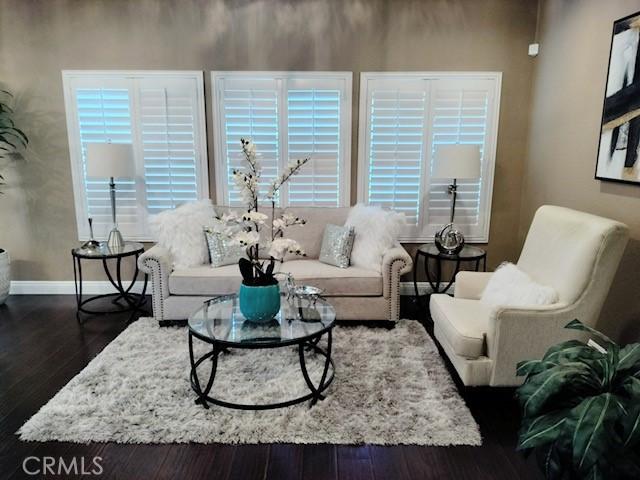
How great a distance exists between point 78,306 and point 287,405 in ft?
8.46

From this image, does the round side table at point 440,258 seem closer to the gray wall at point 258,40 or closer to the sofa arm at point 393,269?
the sofa arm at point 393,269

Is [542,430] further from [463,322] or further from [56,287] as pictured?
[56,287]

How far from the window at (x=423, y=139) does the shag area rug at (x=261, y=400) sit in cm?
155


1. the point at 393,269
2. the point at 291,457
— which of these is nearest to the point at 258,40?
the point at 393,269

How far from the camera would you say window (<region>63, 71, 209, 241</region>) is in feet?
13.8

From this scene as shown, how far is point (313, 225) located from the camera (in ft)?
13.5

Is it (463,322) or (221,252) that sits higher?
(221,252)

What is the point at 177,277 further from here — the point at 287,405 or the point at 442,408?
the point at 442,408

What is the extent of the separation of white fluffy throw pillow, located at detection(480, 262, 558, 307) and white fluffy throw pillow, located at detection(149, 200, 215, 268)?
2.36 m

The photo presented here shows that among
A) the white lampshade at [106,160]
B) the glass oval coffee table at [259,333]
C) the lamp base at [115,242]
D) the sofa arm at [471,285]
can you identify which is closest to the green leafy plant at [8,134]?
the white lampshade at [106,160]

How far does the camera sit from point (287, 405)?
2514 millimetres

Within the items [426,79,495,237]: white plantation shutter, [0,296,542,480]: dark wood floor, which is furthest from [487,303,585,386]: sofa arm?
[426,79,495,237]: white plantation shutter

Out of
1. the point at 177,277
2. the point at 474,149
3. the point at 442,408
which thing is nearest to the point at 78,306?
the point at 177,277

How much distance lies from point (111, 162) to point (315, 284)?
7.00 ft
